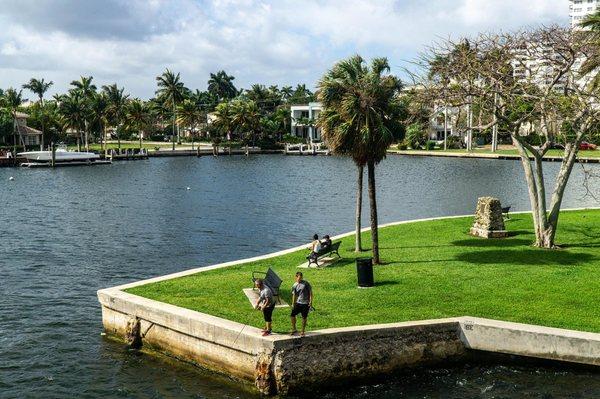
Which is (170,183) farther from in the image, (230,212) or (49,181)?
(230,212)

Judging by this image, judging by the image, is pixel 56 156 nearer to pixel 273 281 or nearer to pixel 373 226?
pixel 373 226

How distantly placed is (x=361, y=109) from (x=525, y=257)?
8476 millimetres

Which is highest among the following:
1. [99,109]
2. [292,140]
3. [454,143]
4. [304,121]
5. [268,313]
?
[99,109]

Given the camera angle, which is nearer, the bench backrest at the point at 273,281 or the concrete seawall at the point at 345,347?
the concrete seawall at the point at 345,347

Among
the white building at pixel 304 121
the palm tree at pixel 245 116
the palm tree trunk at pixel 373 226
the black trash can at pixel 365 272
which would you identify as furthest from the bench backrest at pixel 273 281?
the white building at pixel 304 121

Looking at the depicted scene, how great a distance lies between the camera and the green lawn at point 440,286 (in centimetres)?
1839

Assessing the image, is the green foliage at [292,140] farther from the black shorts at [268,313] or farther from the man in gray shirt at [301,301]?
the black shorts at [268,313]

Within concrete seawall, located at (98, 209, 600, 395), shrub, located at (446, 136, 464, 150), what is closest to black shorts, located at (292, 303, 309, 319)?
concrete seawall, located at (98, 209, 600, 395)

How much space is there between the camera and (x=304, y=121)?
154875 millimetres

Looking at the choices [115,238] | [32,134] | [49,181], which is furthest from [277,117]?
[115,238]

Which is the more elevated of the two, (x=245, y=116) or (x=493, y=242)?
(x=245, y=116)

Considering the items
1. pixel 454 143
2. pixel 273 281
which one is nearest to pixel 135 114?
pixel 454 143

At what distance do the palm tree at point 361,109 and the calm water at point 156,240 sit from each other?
32.1 ft

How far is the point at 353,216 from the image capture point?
1844 inches
